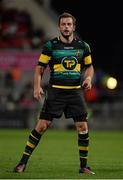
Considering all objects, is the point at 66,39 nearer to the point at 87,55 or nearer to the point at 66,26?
the point at 66,26

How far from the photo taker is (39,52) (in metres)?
28.8

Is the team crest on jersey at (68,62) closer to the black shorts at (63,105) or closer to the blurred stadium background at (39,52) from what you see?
the black shorts at (63,105)

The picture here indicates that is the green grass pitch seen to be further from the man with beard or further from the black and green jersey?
the black and green jersey

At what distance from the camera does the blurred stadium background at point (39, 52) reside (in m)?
27.4

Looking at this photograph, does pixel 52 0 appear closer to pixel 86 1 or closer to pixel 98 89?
pixel 86 1

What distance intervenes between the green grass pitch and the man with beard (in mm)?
399

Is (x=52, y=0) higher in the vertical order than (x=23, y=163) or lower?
higher

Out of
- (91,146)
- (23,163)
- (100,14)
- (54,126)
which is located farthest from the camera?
(100,14)

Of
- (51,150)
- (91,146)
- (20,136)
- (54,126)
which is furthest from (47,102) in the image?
(54,126)

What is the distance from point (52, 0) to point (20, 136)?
1555cm

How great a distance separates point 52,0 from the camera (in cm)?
3619

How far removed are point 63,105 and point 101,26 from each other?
2533cm

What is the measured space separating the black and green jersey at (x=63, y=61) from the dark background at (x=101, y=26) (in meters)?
23.6

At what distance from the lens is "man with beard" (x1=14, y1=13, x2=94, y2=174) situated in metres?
11.1
